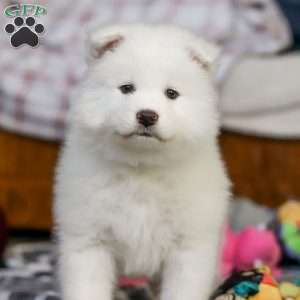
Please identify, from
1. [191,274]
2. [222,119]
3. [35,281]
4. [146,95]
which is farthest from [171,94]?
[222,119]

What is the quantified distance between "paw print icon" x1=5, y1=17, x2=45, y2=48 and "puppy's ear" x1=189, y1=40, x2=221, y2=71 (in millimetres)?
471

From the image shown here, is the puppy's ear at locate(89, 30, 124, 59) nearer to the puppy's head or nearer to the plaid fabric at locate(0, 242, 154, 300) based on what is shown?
the puppy's head

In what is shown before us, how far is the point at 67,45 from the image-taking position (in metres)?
2.66

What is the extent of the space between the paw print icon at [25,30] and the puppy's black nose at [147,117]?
0.54 metres

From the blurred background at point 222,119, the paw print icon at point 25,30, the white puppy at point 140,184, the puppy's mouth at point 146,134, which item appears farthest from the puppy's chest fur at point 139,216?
the blurred background at point 222,119

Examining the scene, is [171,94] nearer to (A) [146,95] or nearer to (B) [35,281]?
(A) [146,95]

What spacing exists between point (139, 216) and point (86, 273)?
18 cm

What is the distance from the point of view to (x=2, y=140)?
2.52 metres

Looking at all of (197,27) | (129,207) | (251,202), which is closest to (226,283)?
(129,207)

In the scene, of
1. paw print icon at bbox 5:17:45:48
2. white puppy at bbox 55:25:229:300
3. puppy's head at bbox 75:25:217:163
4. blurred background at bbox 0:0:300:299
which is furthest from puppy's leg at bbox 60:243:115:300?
blurred background at bbox 0:0:300:299

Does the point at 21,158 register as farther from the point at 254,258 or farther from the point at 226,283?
the point at 226,283

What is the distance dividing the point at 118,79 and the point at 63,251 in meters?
0.43

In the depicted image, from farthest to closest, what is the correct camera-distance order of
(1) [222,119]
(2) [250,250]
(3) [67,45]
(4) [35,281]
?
(3) [67,45] → (1) [222,119] → (2) [250,250] → (4) [35,281]

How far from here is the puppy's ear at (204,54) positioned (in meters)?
1.58
